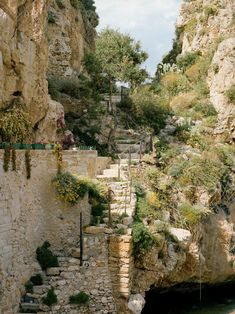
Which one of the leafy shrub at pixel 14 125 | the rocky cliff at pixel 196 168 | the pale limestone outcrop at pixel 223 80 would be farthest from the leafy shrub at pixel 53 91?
the pale limestone outcrop at pixel 223 80

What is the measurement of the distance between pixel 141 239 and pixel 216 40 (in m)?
21.4

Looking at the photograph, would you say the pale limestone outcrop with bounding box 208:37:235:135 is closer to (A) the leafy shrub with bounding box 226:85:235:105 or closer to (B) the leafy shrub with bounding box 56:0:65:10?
(A) the leafy shrub with bounding box 226:85:235:105

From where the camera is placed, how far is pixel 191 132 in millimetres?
27422

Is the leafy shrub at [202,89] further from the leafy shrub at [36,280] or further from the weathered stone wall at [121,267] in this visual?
the leafy shrub at [36,280]

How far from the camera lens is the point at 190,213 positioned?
20031 millimetres

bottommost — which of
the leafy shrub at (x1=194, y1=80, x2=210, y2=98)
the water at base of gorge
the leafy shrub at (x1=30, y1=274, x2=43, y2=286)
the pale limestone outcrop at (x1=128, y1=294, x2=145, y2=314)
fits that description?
the water at base of gorge

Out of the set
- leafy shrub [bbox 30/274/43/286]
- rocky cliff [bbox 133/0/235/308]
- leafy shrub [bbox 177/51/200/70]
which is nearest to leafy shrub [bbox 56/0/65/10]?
rocky cliff [bbox 133/0/235/308]

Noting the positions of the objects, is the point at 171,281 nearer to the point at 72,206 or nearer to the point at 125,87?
the point at 72,206

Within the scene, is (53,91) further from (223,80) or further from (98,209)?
(223,80)

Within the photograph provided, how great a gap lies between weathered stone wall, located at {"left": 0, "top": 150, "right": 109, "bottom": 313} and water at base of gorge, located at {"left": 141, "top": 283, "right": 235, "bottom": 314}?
693 cm

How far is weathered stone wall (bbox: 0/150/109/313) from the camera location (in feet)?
42.2

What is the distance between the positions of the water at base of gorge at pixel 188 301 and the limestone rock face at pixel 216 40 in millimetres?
9567

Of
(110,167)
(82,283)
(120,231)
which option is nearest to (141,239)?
(120,231)

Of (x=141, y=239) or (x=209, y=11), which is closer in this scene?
(x=141, y=239)
